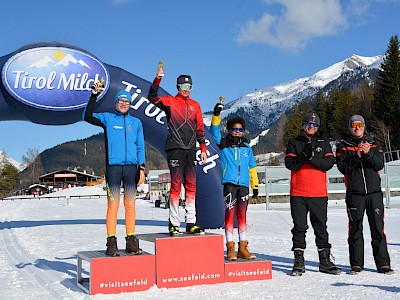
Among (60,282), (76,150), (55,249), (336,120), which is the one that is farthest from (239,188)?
(76,150)

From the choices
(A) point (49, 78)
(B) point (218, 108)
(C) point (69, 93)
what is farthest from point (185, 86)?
(A) point (49, 78)

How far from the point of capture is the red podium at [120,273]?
4379 mm

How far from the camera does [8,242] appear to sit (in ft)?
29.9

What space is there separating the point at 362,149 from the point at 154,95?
7.87ft

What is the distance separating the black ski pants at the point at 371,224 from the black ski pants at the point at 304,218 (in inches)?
12.8

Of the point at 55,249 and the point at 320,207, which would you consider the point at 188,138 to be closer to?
the point at 320,207

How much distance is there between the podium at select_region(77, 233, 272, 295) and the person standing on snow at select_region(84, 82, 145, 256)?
0.27 m

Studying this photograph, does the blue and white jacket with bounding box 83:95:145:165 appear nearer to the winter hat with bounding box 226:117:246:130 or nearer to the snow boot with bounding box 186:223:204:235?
the snow boot with bounding box 186:223:204:235

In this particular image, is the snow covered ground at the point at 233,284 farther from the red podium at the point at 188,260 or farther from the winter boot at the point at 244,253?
the winter boot at the point at 244,253

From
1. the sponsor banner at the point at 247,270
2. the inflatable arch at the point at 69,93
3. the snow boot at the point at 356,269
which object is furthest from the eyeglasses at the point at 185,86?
the inflatable arch at the point at 69,93

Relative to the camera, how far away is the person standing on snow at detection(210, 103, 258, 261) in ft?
17.4

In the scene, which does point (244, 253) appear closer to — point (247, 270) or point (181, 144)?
point (247, 270)

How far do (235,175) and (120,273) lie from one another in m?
1.71

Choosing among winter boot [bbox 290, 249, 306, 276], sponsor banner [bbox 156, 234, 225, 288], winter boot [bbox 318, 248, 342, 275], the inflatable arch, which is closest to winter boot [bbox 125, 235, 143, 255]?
sponsor banner [bbox 156, 234, 225, 288]
